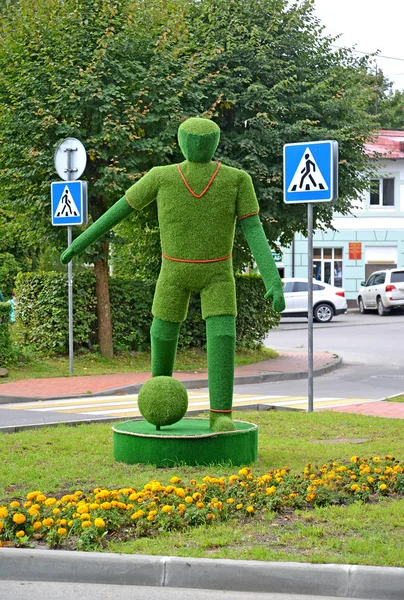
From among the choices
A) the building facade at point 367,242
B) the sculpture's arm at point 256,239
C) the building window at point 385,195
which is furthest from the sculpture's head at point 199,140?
the building window at point 385,195

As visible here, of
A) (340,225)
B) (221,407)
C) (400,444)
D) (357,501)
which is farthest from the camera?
(340,225)

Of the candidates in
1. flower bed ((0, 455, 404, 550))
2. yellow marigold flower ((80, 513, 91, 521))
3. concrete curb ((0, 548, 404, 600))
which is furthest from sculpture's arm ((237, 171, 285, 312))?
concrete curb ((0, 548, 404, 600))

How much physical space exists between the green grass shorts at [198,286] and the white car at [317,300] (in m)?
27.8

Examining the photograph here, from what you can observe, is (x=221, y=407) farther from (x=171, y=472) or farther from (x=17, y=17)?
(x=17, y=17)

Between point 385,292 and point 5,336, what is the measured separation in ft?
80.1

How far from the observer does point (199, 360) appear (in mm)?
19047

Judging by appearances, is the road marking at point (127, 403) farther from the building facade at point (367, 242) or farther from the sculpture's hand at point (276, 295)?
the building facade at point (367, 242)

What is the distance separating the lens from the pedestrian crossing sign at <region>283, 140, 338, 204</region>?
11.0 metres

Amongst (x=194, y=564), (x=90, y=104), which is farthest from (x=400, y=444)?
(x=90, y=104)

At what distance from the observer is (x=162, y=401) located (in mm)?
7609

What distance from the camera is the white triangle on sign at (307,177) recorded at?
11.1m

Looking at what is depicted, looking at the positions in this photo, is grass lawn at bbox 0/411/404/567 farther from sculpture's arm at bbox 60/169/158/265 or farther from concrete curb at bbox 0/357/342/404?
concrete curb at bbox 0/357/342/404

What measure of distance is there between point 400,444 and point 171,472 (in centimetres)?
243

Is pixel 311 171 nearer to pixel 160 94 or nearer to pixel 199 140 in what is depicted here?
pixel 199 140
